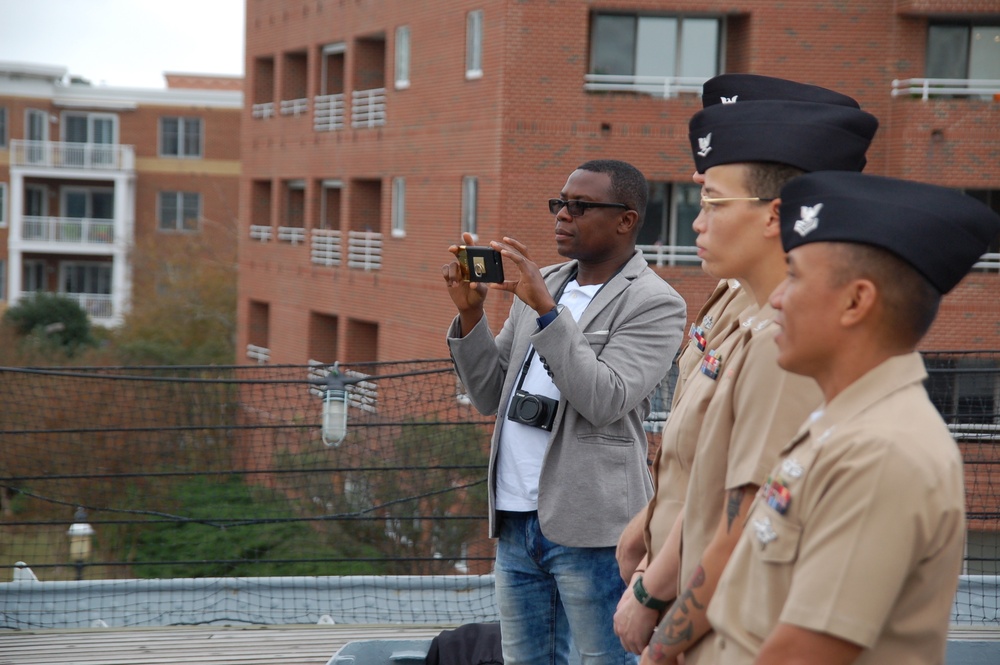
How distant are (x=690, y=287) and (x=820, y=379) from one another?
17185 millimetres

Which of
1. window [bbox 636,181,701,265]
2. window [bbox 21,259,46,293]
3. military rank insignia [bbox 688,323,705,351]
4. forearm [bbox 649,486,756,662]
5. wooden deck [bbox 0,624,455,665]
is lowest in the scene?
wooden deck [bbox 0,624,455,665]

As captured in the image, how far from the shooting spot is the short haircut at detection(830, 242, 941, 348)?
1749 millimetres

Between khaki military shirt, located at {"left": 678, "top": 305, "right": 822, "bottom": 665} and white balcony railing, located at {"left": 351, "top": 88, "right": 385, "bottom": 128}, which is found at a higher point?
white balcony railing, located at {"left": 351, "top": 88, "right": 385, "bottom": 128}

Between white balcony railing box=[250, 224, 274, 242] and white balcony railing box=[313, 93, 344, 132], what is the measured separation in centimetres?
362

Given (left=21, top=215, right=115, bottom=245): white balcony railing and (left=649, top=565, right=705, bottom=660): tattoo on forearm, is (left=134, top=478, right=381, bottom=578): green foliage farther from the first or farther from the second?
(left=21, top=215, right=115, bottom=245): white balcony railing

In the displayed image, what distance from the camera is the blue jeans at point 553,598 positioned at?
312 cm

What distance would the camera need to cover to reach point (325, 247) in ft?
84.4

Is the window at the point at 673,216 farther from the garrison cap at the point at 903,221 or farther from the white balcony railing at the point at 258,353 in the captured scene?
the garrison cap at the point at 903,221

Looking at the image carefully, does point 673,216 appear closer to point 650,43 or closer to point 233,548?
point 650,43

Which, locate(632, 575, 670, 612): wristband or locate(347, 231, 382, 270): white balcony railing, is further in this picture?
locate(347, 231, 382, 270): white balcony railing

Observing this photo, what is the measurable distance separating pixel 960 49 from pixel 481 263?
59.2ft

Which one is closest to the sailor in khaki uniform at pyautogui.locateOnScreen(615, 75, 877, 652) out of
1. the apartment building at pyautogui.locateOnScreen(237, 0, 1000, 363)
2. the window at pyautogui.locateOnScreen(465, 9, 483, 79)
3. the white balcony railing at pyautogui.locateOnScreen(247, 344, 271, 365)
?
the apartment building at pyautogui.locateOnScreen(237, 0, 1000, 363)

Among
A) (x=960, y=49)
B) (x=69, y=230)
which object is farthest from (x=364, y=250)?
(x=69, y=230)

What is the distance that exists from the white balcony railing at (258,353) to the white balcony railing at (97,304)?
14.1 m
